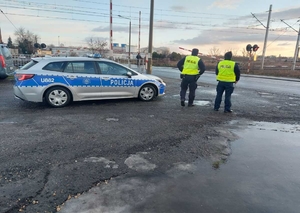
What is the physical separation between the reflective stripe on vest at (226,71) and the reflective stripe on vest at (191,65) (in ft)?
2.28

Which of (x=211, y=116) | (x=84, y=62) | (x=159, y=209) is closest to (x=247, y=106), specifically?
(x=211, y=116)

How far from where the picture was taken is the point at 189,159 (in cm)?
379

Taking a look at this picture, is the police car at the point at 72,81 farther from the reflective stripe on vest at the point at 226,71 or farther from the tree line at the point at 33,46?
the tree line at the point at 33,46

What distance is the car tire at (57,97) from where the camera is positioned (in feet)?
22.1

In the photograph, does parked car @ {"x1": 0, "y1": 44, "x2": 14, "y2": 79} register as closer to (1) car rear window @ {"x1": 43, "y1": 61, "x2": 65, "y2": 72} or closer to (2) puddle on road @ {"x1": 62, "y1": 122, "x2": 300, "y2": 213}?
(1) car rear window @ {"x1": 43, "y1": 61, "x2": 65, "y2": 72}

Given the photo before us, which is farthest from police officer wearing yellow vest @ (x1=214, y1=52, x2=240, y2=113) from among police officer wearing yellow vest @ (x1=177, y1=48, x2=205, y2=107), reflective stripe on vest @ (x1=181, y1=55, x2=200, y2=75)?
reflective stripe on vest @ (x1=181, y1=55, x2=200, y2=75)

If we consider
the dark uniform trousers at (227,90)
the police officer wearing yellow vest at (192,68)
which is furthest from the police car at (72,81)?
the dark uniform trousers at (227,90)

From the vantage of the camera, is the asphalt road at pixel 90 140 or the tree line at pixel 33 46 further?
the tree line at pixel 33 46

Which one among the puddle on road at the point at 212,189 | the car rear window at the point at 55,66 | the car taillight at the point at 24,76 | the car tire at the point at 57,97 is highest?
the car rear window at the point at 55,66

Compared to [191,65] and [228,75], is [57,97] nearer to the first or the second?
[191,65]

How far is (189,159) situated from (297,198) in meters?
1.53

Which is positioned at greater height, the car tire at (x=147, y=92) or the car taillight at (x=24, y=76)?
the car taillight at (x=24, y=76)

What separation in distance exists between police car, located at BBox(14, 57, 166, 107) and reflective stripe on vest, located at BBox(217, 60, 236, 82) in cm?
243

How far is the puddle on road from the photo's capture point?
102 inches
